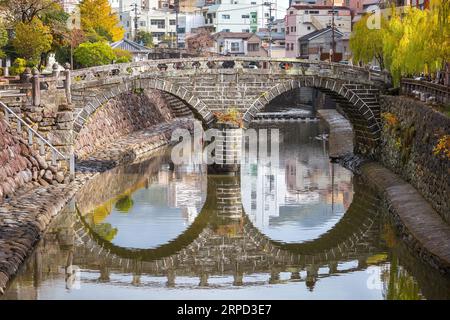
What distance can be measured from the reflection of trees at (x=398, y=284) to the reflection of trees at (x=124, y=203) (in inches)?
449

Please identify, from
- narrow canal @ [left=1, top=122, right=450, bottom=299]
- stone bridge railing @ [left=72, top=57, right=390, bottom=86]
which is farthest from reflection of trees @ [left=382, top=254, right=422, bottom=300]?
stone bridge railing @ [left=72, top=57, right=390, bottom=86]

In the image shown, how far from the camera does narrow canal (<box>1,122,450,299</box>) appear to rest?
21.3 meters

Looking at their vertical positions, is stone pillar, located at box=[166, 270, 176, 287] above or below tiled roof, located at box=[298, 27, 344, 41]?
below

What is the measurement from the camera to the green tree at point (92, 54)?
55.1 metres

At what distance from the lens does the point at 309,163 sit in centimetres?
4312

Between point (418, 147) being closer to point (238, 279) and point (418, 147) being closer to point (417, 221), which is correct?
point (417, 221)

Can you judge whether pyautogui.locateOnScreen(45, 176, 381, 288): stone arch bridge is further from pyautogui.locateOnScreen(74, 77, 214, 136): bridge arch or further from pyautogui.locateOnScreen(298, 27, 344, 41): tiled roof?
pyautogui.locateOnScreen(298, 27, 344, 41): tiled roof

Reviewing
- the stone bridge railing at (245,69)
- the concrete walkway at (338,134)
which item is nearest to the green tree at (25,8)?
the stone bridge railing at (245,69)

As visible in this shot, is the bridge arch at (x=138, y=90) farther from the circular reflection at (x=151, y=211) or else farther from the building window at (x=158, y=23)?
the building window at (x=158, y=23)

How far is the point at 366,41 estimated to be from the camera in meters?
43.8

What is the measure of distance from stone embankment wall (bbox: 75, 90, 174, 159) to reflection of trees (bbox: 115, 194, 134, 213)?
21.4 ft

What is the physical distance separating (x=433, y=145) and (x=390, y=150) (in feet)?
30.5
